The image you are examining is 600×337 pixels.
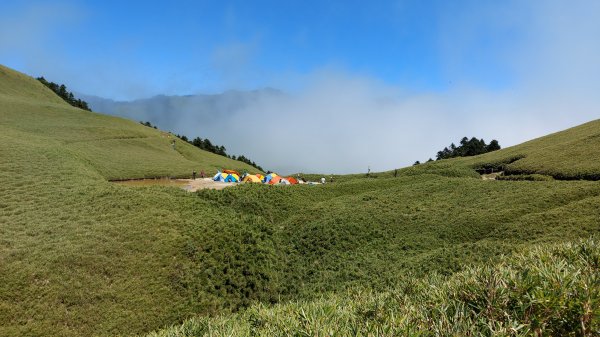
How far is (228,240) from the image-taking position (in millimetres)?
27000

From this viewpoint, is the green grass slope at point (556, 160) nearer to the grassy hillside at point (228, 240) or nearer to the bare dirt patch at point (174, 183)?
the grassy hillside at point (228, 240)

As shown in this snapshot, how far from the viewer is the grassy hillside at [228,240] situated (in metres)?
19.0

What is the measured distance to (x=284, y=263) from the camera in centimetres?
2803

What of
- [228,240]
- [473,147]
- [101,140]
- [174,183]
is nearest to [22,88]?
[101,140]

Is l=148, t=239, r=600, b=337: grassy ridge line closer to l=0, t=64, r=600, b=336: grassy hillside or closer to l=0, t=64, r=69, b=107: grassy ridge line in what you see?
l=0, t=64, r=600, b=336: grassy hillside

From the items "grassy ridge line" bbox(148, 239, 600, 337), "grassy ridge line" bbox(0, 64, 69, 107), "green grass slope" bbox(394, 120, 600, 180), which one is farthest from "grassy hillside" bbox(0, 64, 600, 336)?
"grassy ridge line" bbox(0, 64, 69, 107)

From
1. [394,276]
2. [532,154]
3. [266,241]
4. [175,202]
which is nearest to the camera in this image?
[394,276]

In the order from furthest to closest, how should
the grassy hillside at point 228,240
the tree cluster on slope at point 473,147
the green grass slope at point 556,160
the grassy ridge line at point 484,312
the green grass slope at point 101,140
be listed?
the tree cluster on slope at point 473,147 → the green grass slope at point 101,140 → the green grass slope at point 556,160 → the grassy hillside at point 228,240 → the grassy ridge line at point 484,312

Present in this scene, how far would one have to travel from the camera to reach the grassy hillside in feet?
62.3

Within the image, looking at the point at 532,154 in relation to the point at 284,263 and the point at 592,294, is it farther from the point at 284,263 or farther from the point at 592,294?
the point at 592,294

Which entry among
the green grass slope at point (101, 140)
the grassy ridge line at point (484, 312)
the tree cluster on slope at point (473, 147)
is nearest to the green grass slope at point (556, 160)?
the tree cluster on slope at point (473, 147)

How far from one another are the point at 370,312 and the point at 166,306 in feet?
49.7

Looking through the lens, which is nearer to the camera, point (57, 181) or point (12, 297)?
point (12, 297)

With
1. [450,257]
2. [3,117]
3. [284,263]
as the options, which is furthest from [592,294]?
[3,117]
